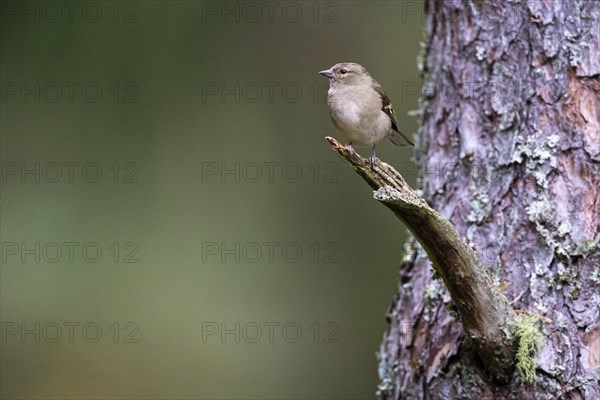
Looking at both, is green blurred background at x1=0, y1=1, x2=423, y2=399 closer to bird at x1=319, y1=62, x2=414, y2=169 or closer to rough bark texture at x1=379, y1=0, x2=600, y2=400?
bird at x1=319, y1=62, x2=414, y2=169

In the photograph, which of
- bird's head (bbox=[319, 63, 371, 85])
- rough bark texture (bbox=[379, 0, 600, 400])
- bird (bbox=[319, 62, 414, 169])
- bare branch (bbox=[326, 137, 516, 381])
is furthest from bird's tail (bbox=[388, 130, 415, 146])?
bare branch (bbox=[326, 137, 516, 381])

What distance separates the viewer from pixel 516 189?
3629 millimetres

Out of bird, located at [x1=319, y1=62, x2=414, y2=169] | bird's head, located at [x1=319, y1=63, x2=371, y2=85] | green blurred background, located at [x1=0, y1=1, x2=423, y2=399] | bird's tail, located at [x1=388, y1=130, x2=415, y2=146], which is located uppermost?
bird's head, located at [x1=319, y1=63, x2=371, y2=85]

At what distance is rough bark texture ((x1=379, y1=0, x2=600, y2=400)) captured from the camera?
335 cm

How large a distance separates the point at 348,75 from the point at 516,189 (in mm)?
1106

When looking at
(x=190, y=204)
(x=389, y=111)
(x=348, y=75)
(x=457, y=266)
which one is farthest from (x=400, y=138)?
(x=190, y=204)

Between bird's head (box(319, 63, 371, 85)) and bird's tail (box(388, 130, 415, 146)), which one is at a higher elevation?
bird's head (box(319, 63, 371, 85))

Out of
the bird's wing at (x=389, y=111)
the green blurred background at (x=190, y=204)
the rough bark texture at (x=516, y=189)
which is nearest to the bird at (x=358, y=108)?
the bird's wing at (x=389, y=111)

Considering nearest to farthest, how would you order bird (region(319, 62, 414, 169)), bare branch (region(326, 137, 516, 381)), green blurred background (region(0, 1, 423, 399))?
bare branch (region(326, 137, 516, 381)) < bird (region(319, 62, 414, 169)) < green blurred background (region(0, 1, 423, 399))

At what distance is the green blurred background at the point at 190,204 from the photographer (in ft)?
20.8

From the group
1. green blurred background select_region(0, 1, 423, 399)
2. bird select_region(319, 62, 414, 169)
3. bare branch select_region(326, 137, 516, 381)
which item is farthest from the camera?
green blurred background select_region(0, 1, 423, 399)

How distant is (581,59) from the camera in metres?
3.56

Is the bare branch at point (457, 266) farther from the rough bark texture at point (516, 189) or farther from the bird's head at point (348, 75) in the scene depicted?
the bird's head at point (348, 75)

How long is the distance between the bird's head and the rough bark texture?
0.41m
